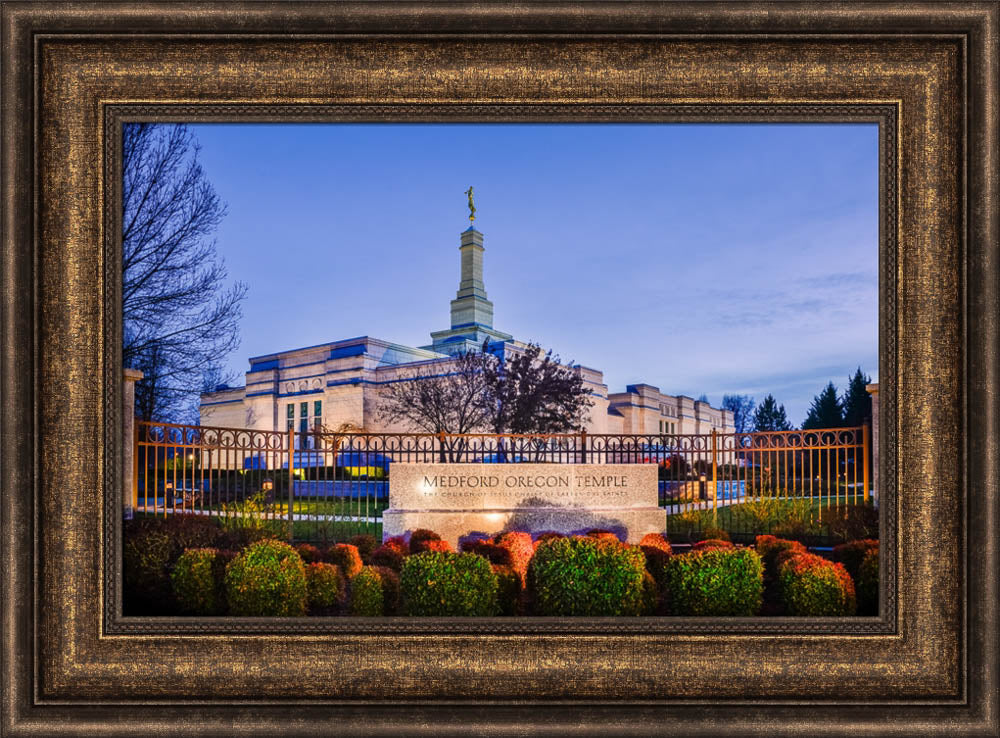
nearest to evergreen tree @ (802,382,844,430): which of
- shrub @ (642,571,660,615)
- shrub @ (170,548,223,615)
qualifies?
shrub @ (642,571,660,615)

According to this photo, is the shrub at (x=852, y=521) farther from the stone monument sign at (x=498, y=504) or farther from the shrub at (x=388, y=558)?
the shrub at (x=388, y=558)

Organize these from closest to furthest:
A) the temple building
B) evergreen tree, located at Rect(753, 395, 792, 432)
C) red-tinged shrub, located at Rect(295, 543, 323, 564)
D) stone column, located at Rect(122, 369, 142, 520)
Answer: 1. stone column, located at Rect(122, 369, 142, 520)
2. red-tinged shrub, located at Rect(295, 543, 323, 564)
3. evergreen tree, located at Rect(753, 395, 792, 432)
4. the temple building

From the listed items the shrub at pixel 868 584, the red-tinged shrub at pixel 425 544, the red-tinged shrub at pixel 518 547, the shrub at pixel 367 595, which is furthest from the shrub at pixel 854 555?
the shrub at pixel 367 595

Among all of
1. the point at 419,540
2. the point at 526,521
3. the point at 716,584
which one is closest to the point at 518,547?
the point at 419,540

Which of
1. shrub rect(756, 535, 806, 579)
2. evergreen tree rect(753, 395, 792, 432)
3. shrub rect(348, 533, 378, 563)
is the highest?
evergreen tree rect(753, 395, 792, 432)

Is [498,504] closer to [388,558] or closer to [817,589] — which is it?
[388,558]

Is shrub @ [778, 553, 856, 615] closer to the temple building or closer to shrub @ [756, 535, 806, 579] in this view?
shrub @ [756, 535, 806, 579]
